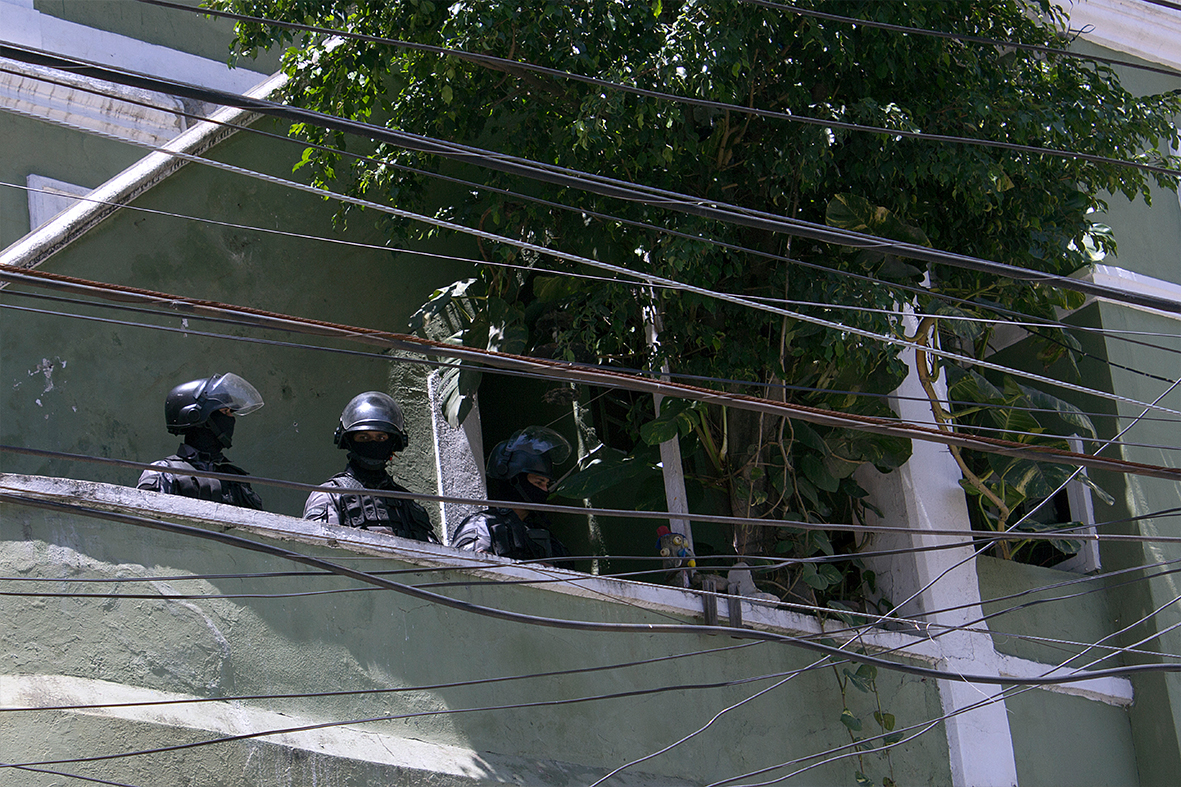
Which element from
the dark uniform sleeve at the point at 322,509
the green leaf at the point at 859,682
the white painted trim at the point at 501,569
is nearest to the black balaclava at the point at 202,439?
the dark uniform sleeve at the point at 322,509

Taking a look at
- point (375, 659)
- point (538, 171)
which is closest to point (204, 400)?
point (375, 659)

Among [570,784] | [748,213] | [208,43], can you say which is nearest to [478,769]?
[570,784]

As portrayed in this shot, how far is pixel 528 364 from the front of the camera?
15.4 ft

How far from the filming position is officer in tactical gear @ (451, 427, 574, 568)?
7.95m

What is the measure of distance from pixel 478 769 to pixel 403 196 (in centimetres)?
363

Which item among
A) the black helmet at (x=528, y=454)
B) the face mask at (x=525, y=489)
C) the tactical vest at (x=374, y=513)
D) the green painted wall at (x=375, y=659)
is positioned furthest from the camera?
the face mask at (x=525, y=489)

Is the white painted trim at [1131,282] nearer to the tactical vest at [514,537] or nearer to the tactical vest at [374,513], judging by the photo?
→ the tactical vest at [514,537]

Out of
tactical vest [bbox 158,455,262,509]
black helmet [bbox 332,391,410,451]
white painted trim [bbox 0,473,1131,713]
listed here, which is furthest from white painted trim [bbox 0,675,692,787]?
black helmet [bbox 332,391,410,451]

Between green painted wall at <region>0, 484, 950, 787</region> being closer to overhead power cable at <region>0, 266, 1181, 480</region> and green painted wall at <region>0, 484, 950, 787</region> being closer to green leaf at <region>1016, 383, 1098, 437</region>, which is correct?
overhead power cable at <region>0, 266, 1181, 480</region>

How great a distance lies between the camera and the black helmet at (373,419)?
25.2 feet

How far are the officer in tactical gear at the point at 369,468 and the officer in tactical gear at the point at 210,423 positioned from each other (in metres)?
0.50

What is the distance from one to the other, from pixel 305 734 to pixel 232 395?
6.67 feet

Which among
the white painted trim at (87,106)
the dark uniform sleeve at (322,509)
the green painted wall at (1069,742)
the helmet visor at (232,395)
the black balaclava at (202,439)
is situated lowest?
the green painted wall at (1069,742)

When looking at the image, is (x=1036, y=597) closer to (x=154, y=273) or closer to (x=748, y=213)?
(x=748, y=213)
